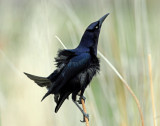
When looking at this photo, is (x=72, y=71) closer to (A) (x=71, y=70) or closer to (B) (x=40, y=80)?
(A) (x=71, y=70)

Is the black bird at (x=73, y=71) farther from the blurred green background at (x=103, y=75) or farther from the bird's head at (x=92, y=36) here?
the blurred green background at (x=103, y=75)

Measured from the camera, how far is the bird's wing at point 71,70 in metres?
1.41

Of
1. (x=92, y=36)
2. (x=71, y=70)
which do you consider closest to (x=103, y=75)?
(x=92, y=36)

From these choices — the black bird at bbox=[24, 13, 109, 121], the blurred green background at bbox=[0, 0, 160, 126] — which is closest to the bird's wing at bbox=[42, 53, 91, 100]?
the black bird at bbox=[24, 13, 109, 121]

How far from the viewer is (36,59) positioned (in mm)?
2021

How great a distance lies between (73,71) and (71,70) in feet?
0.05

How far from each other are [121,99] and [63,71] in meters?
0.32

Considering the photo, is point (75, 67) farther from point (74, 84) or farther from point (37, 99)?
point (37, 99)

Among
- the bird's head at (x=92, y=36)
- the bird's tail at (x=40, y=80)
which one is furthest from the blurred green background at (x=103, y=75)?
the bird's tail at (x=40, y=80)

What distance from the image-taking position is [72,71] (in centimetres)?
147

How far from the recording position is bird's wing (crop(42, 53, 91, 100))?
1.41 metres

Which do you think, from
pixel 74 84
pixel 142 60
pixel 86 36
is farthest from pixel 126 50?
pixel 74 84

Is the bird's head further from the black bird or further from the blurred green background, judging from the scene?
the blurred green background

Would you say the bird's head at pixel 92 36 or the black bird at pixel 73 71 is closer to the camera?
the black bird at pixel 73 71
